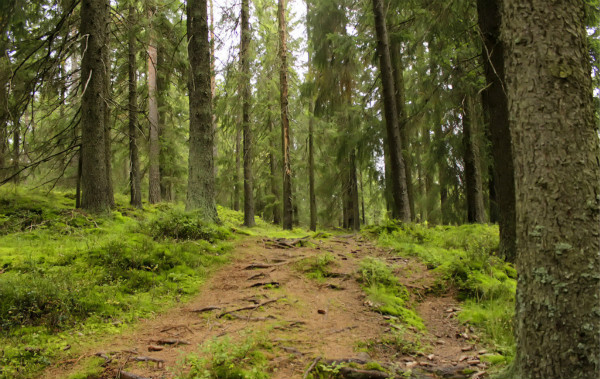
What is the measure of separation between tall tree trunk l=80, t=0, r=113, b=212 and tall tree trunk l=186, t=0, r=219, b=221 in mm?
2186

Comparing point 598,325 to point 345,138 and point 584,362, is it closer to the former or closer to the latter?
point 584,362

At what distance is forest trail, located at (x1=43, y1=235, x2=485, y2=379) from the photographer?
3.54 m

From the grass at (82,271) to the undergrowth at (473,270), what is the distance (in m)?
4.11

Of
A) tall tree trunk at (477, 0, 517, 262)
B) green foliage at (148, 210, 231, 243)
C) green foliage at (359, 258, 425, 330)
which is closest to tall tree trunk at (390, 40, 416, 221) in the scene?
tall tree trunk at (477, 0, 517, 262)

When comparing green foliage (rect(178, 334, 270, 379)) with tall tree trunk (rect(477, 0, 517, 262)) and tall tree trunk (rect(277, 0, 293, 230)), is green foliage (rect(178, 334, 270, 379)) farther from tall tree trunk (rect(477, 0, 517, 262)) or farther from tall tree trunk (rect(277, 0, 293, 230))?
tall tree trunk (rect(277, 0, 293, 230))

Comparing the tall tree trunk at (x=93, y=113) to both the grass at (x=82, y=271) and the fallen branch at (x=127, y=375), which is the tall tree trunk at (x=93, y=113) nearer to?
the grass at (x=82, y=271)

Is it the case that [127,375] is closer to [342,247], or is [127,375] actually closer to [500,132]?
[342,247]

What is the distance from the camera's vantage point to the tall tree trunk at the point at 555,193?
2605 millimetres

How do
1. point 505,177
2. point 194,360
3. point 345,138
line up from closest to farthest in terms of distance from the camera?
point 194,360 → point 505,177 → point 345,138

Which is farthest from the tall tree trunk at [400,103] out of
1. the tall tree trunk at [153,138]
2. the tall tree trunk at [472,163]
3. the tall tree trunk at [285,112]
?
the tall tree trunk at [153,138]

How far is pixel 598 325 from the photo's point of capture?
2.59 meters

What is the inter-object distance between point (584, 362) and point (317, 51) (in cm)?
1385

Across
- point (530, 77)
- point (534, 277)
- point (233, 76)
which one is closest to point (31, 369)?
point (534, 277)

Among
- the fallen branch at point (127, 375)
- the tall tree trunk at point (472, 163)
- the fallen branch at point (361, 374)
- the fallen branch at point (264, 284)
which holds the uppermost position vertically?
the tall tree trunk at point (472, 163)
